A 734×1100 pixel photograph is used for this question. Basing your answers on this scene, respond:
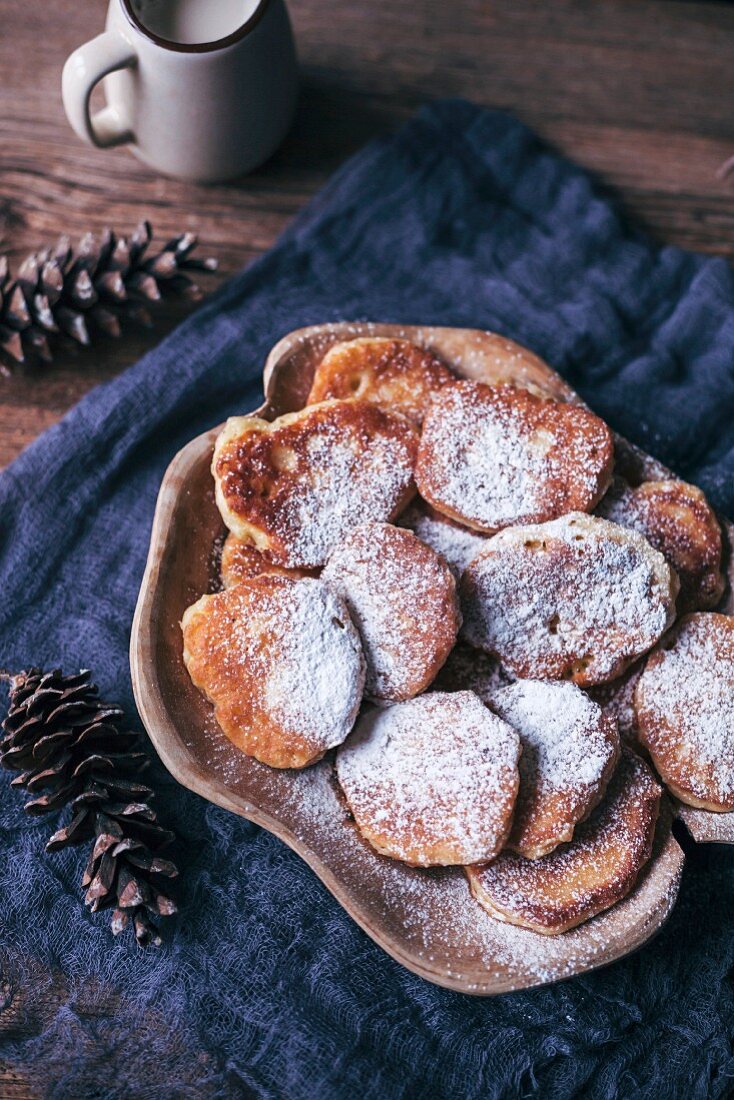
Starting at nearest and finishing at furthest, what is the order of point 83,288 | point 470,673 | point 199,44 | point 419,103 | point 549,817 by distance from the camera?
point 549,817, point 470,673, point 199,44, point 83,288, point 419,103

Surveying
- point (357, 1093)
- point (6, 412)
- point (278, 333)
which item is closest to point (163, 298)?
point (278, 333)

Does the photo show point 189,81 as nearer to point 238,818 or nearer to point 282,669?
point 282,669

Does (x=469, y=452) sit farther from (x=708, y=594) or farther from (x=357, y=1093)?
(x=357, y=1093)

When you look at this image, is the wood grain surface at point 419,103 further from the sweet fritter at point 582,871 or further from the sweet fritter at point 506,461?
the sweet fritter at point 582,871

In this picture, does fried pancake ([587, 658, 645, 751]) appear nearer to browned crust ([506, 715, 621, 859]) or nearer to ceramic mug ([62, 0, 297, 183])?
browned crust ([506, 715, 621, 859])

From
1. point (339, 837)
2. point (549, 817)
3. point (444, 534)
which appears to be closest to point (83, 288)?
point (444, 534)
